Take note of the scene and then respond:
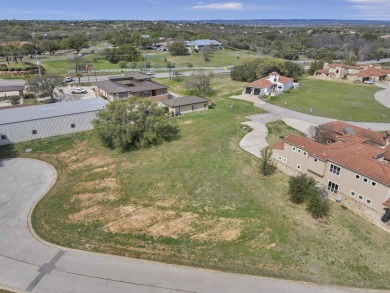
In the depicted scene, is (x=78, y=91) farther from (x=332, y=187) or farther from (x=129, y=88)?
(x=332, y=187)

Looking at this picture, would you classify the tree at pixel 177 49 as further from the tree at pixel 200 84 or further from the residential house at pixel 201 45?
the tree at pixel 200 84

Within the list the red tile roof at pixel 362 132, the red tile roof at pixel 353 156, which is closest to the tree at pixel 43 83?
the red tile roof at pixel 353 156

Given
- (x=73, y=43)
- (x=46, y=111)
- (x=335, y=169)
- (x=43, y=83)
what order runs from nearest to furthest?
(x=335, y=169) → (x=46, y=111) → (x=43, y=83) → (x=73, y=43)

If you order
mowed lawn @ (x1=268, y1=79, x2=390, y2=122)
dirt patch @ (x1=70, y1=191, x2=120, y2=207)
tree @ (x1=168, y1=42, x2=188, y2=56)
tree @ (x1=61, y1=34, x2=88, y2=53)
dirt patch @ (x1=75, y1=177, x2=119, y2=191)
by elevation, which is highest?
tree @ (x1=61, y1=34, x2=88, y2=53)

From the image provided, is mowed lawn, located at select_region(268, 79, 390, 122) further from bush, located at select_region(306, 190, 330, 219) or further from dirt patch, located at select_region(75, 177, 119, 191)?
dirt patch, located at select_region(75, 177, 119, 191)

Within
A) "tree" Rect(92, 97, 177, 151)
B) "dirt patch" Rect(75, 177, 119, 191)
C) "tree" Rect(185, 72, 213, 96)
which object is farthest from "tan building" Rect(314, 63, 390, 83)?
"dirt patch" Rect(75, 177, 119, 191)

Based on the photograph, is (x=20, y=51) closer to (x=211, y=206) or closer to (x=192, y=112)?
(x=192, y=112)

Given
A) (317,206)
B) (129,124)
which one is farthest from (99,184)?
(317,206)
